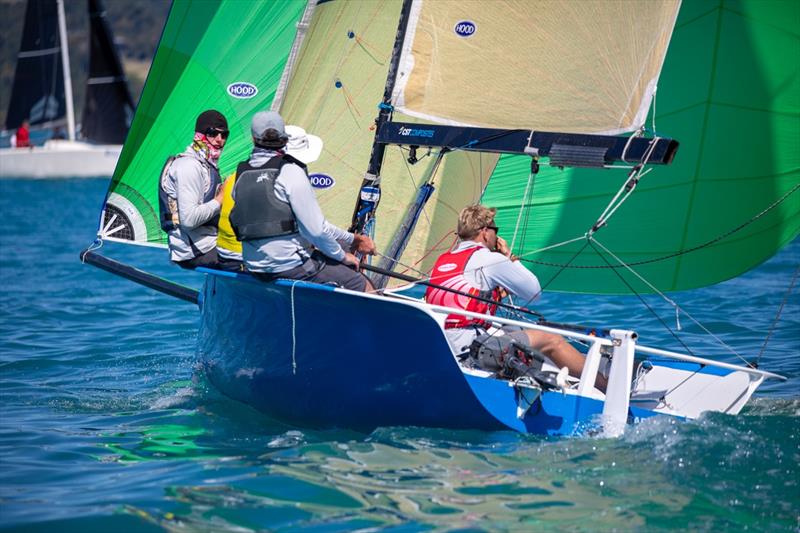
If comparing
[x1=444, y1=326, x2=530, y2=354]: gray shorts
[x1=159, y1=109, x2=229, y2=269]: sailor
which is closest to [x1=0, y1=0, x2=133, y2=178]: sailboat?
[x1=159, y1=109, x2=229, y2=269]: sailor

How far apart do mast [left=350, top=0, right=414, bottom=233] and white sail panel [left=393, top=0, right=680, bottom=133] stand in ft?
0.31

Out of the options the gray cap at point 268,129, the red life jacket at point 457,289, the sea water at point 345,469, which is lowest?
the sea water at point 345,469

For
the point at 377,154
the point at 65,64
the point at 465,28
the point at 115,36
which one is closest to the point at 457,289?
the point at 377,154

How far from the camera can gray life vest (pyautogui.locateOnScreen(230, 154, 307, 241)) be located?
534cm

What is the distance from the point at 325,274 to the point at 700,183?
3.12 metres

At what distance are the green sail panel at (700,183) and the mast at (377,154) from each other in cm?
161

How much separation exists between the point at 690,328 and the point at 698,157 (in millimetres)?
2285

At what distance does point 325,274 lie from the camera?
559 centimetres

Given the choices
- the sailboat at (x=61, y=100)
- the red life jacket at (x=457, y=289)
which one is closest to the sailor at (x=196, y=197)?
the red life jacket at (x=457, y=289)

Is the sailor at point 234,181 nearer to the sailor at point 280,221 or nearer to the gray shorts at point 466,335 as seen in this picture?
the sailor at point 280,221

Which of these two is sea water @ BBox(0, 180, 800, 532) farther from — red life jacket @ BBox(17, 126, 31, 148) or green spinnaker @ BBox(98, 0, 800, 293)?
red life jacket @ BBox(17, 126, 31, 148)

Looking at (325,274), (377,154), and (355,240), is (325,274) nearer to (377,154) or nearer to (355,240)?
(355,240)

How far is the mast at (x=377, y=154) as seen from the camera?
6180 millimetres

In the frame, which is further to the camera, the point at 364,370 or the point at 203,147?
the point at 203,147
